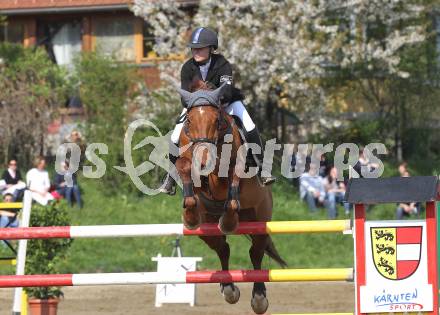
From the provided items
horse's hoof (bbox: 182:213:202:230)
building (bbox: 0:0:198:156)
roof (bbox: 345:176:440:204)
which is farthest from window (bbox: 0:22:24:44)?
roof (bbox: 345:176:440:204)

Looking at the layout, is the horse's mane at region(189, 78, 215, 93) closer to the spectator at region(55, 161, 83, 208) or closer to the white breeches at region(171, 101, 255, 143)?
the white breeches at region(171, 101, 255, 143)

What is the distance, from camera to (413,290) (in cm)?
692

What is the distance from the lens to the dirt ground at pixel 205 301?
41.2ft

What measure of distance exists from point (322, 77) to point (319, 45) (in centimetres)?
106

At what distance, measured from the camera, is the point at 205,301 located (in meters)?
14.1

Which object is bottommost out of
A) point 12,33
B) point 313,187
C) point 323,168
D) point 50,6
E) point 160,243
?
point 160,243

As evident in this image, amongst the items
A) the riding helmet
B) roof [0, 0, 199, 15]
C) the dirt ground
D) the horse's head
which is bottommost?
the dirt ground

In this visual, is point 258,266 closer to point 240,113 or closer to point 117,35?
point 240,113

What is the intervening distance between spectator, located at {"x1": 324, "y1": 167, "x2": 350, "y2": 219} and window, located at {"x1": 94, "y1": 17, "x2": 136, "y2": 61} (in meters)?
8.70

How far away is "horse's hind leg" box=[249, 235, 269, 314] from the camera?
27.5 feet

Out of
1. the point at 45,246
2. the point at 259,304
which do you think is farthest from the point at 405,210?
the point at 259,304

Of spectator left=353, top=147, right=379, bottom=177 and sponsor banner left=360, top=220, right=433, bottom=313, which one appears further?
spectator left=353, top=147, right=379, bottom=177

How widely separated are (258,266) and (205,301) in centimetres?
551

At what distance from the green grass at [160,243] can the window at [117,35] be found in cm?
662
